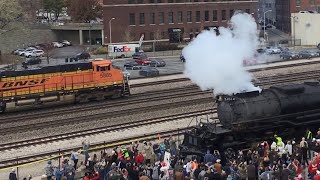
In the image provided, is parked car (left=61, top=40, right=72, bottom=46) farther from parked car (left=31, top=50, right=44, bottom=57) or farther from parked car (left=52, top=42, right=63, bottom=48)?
parked car (left=31, top=50, right=44, bottom=57)

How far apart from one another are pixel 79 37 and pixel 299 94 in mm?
75639

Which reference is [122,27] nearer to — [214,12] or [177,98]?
[214,12]

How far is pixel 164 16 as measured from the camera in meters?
88.2

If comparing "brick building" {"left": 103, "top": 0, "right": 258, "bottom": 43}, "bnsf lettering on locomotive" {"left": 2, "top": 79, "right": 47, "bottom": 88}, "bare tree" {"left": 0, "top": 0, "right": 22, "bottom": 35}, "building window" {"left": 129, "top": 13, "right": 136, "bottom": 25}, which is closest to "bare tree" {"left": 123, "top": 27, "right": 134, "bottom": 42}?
"brick building" {"left": 103, "top": 0, "right": 258, "bottom": 43}

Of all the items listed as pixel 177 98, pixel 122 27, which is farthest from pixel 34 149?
pixel 122 27

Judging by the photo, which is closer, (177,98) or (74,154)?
(74,154)

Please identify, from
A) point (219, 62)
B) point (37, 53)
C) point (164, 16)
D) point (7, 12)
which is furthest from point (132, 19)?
point (219, 62)

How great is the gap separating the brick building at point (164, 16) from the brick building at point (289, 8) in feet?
51.5

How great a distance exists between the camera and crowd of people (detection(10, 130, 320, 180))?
725 inches

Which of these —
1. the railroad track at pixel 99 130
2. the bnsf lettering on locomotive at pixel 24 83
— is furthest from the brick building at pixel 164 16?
the railroad track at pixel 99 130

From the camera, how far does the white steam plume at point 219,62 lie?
2403 cm

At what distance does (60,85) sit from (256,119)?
19464 millimetres

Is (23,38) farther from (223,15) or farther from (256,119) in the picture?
(256,119)

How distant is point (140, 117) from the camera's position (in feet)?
Result: 112
